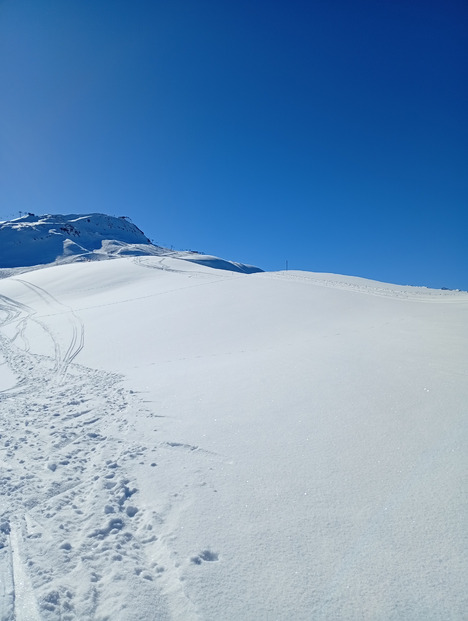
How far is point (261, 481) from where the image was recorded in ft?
13.2

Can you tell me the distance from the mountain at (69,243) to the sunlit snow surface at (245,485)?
64.4 m

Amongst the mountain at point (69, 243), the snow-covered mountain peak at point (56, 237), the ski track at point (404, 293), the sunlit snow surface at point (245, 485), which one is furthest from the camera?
the snow-covered mountain peak at point (56, 237)

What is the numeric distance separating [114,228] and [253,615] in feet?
413

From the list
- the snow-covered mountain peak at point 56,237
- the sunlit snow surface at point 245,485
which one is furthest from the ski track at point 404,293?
the snow-covered mountain peak at point 56,237

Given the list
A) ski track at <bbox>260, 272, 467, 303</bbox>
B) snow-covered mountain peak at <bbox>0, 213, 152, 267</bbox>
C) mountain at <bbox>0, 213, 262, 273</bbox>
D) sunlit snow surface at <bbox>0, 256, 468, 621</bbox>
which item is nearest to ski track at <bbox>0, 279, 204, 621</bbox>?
sunlit snow surface at <bbox>0, 256, 468, 621</bbox>

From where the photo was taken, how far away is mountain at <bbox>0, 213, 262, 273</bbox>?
78.6 m

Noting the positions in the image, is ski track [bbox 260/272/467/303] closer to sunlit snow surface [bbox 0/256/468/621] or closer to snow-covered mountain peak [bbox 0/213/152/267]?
sunlit snow surface [bbox 0/256/468/621]

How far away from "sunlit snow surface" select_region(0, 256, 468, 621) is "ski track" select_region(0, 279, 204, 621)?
0.7 inches

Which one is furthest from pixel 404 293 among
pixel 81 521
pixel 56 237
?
pixel 56 237

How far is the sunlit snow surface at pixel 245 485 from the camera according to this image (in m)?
2.68

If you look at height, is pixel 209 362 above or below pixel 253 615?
above

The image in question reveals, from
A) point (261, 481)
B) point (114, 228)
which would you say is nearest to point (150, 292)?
point (261, 481)

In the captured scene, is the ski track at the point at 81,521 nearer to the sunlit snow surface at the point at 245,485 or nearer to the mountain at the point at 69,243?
the sunlit snow surface at the point at 245,485

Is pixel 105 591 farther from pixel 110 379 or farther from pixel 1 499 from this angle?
pixel 110 379
